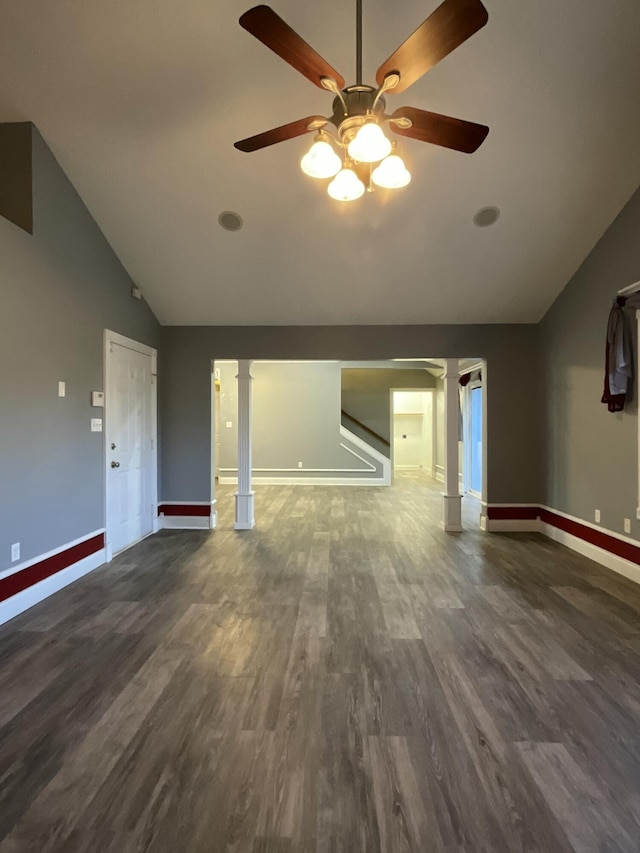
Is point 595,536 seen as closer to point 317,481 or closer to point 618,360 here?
point 618,360

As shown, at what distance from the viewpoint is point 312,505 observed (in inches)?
291

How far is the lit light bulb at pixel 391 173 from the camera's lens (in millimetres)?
2309

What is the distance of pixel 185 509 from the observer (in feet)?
18.5

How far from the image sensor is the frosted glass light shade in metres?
2.21

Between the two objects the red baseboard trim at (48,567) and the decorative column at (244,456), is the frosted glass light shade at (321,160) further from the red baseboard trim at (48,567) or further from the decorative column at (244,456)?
the decorative column at (244,456)

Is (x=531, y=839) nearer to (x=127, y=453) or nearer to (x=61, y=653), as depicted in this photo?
(x=61, y=653)

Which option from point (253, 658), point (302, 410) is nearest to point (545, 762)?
point (253, 658)

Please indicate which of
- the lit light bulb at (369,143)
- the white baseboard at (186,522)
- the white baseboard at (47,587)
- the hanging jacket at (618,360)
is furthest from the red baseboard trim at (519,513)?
the lit light bulb at (369,143)

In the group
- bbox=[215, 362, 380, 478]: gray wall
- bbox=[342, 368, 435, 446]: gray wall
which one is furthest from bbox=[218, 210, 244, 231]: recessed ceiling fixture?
bbox=[342, 368, 435, 446]: gray wall

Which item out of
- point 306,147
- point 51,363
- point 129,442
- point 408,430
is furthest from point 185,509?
point 408,430

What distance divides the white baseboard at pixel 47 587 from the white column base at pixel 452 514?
3.81m

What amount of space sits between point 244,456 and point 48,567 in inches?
103

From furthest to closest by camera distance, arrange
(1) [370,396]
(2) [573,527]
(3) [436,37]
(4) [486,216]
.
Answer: (1) [370,396] < (2) [573,527] < (4) [486,216] < (3) [436,37]

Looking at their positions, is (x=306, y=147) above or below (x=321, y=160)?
above
